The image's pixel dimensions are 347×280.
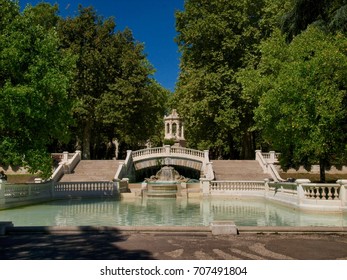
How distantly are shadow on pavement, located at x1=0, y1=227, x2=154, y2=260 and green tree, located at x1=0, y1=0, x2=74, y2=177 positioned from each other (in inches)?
388

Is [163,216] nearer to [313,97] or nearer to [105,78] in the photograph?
[313,97]

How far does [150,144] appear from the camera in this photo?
76.2 meters

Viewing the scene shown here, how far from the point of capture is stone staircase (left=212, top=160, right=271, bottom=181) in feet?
110

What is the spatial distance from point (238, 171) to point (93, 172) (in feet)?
44.5

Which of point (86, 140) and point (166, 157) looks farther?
point (86, 140)

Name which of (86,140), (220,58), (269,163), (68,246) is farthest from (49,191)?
(220,58)

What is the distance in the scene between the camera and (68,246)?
8.36 meters

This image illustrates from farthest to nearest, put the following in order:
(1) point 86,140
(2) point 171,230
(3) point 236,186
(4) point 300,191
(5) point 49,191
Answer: (1) point 86,140
(3) point 236,186
(5) point 49,191
(4) point 300,191
(2) point 171,230

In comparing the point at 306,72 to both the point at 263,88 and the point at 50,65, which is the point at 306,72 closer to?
the point at 263,88

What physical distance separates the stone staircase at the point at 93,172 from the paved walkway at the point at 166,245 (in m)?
24.0

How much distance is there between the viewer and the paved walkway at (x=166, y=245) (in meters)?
7.54

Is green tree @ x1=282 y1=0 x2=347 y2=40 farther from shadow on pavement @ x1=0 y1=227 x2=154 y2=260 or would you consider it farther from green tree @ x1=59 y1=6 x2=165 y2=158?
green tree @ x1=59 y1=6 x2=165 y2=158

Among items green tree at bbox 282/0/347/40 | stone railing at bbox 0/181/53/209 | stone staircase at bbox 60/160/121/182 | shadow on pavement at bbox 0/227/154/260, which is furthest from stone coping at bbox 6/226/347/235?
stone staircase at bbox 60/160/121/182

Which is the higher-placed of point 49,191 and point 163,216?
point 49,191
